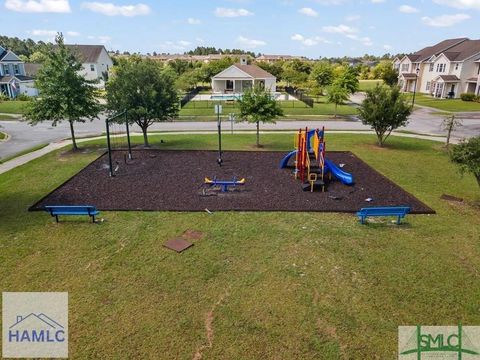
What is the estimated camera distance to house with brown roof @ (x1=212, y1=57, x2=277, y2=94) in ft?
195

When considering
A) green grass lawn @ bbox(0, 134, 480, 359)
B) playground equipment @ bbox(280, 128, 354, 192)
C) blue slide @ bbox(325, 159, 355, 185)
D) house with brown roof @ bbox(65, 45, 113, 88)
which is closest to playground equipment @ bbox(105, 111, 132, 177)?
Result: green grass lawn @ bbox(0, 134, 480, 359)

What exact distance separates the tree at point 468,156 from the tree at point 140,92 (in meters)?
16.2

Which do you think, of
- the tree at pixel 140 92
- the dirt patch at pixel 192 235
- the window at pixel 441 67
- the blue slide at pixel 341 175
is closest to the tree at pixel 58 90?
the tree at pixel 140 92

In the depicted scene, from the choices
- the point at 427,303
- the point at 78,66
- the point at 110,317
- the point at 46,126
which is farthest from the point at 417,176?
the point at 46,126

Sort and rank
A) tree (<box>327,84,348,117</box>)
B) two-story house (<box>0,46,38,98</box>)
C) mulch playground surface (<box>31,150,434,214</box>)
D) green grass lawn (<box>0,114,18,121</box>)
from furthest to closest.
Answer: two-story house (<box>0,46,38,98</box>) < tree (<box>327,84,348,117</box>) < green grass lawn (<box>0,114,18,121</box>) < mulch playground surface (<box>31,150,434,214</box>)

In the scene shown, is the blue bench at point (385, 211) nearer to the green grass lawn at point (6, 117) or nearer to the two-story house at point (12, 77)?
the green grass lawn at point (6, 117)

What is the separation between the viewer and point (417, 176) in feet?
55.8

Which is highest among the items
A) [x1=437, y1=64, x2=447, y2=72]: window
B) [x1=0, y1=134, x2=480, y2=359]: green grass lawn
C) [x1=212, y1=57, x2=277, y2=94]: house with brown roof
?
[x1=437, y1=64, x2=447, y2=72]: window

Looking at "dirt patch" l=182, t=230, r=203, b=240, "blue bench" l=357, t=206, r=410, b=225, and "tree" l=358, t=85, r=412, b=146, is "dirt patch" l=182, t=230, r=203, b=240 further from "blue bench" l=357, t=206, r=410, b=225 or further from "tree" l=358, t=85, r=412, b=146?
"tree" l=358, t=85, r=412, b=146

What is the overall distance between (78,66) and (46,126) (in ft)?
45.8

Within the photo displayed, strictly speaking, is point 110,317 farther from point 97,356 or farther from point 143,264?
point 143,264

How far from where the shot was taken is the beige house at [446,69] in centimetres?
5172

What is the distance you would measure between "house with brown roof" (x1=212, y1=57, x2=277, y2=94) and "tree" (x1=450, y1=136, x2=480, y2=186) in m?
47.3

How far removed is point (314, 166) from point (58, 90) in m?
15.9
